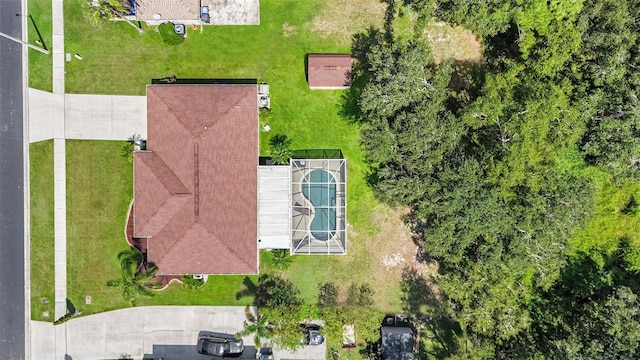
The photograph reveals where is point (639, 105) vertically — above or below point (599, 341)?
above

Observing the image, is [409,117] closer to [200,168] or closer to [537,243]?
[537,243]

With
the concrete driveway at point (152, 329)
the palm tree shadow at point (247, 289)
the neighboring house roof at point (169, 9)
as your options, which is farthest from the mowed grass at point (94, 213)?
the neighboring house roof at point (169, 9)

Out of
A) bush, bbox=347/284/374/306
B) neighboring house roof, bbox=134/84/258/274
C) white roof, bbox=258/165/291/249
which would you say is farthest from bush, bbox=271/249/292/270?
bush, bbox=347/284/374/306

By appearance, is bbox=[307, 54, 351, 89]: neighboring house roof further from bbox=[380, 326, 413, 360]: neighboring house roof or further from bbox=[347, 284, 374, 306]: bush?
bbox=[380, 326, 413, 360]: neighboring house roof

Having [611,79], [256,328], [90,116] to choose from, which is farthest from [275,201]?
[611,79]

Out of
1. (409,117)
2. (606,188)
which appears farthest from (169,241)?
(606,188)

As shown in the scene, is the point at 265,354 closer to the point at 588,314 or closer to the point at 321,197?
the point at 321,197
